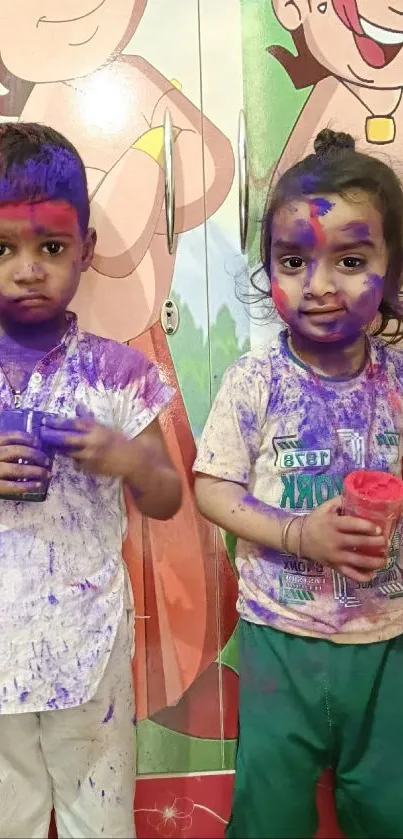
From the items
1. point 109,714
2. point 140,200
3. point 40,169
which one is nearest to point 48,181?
point 40,169

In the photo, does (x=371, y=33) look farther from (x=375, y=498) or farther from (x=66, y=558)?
(x=66, y=558)

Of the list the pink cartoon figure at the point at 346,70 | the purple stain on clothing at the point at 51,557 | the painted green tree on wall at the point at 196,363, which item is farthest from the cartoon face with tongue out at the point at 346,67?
the purple stain on clothing at the point at 51,557

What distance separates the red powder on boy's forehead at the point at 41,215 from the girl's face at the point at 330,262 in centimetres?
25

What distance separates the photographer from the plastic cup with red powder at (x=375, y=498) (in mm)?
→ 823

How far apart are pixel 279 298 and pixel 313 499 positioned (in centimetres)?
24

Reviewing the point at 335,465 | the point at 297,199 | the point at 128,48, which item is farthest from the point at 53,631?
the point at 128,48

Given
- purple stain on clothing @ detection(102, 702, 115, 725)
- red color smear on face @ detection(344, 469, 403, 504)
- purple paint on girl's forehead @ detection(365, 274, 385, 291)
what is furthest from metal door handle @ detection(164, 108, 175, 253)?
purple stain on clothing @ detection(102, 702, 115, 725)

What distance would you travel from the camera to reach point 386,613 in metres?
0.91

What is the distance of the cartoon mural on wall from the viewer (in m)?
0.93

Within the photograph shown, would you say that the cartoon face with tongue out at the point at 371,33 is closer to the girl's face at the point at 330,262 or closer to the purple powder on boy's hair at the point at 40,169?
the girl's face at the point at 330,262

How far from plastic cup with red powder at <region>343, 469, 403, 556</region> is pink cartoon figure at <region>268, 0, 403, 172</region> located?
384 mm

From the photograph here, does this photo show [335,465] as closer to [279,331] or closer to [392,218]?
[279,331]

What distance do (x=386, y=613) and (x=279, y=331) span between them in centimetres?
36

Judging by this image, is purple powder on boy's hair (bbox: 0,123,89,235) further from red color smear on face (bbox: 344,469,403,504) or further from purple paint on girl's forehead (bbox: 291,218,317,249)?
red color smear on face (bbox: 344,469,403,504)
